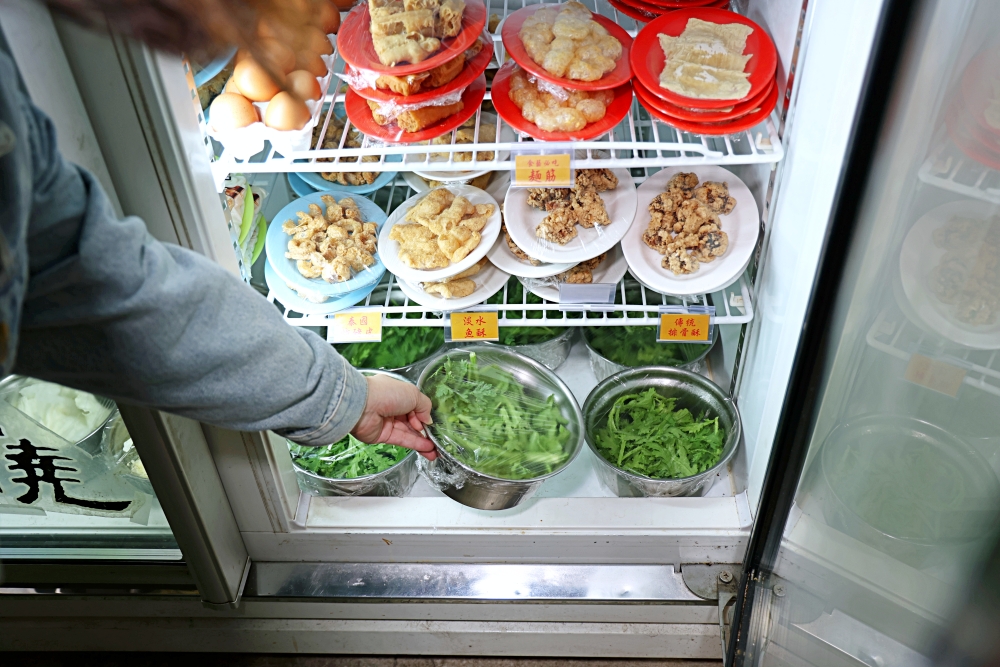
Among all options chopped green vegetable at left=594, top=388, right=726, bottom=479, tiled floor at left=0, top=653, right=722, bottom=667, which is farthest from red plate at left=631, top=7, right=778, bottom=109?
tiled floor at left=0, top=653, right=722, bottom=667

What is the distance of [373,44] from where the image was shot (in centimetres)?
139

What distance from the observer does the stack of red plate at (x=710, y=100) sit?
1352mm

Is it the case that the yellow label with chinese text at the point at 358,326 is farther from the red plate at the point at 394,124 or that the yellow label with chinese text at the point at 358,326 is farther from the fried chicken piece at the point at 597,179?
the fried chicken piece at the point at 597,179

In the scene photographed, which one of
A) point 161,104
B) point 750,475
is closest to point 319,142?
point 161,104

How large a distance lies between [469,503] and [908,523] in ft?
2.72

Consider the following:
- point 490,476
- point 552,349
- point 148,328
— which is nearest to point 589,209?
point 552,349

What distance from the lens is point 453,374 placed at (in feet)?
5.58

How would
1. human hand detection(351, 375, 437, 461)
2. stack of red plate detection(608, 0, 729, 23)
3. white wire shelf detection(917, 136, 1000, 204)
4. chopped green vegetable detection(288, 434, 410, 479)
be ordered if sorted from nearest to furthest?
white wire shelf detection(917, 136, 1000, 204)
human hand detection(351, 375, 437, 461)
stack of red plate detection(608, 0, 729, 23)
chopped green vegetable detection(288, 434, 410, 479)

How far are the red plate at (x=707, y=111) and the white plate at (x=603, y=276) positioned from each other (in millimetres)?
430

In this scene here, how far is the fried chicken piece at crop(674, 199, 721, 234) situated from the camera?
1.58 metres

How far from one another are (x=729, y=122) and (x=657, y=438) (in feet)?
2.40

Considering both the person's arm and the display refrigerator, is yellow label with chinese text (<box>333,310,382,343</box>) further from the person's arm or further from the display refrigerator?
the person's arm

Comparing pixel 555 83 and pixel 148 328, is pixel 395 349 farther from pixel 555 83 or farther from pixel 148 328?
pixel 148 328

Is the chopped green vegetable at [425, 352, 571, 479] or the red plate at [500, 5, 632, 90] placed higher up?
the red plate at [500, 5, 632, 90]
